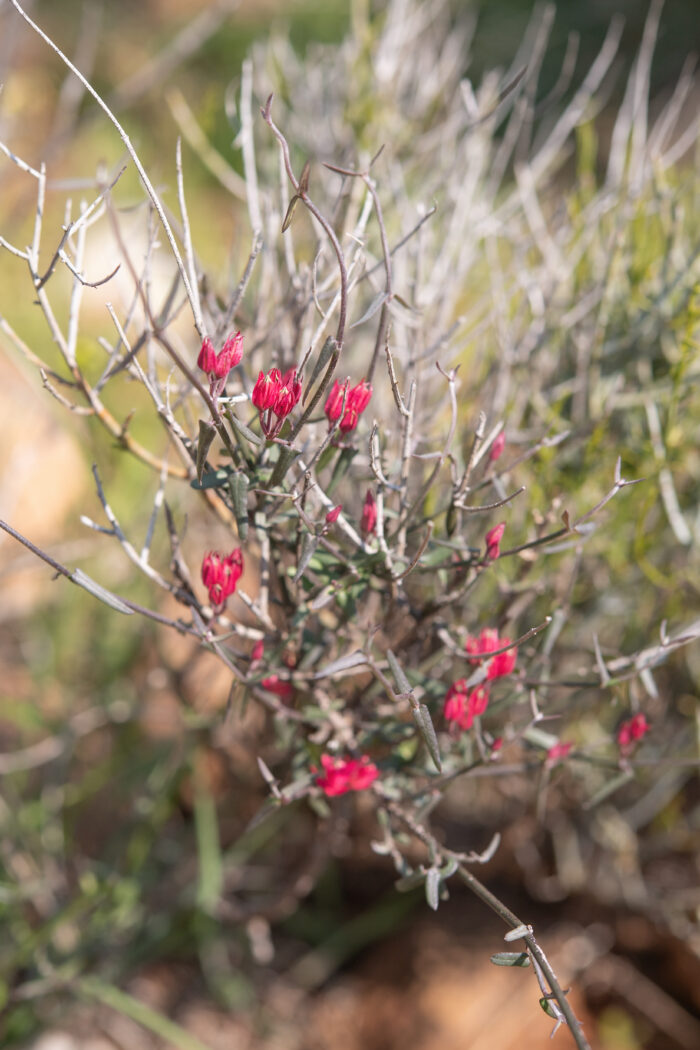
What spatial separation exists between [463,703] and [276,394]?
0.29 metres

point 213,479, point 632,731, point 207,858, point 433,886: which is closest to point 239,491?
point 213,479

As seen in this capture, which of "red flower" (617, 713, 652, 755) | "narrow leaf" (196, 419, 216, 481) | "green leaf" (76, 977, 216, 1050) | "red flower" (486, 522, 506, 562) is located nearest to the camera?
"narrow leaf" (196, 419, 216, 481)

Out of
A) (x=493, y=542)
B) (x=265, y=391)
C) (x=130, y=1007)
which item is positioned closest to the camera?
(x=265, y=391)

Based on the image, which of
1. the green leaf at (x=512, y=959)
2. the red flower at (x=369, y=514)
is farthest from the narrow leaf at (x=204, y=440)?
the green leaf at (x=512, y=959)

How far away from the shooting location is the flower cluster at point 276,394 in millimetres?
563

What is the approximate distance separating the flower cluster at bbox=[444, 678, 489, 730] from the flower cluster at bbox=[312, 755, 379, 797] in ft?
0.27

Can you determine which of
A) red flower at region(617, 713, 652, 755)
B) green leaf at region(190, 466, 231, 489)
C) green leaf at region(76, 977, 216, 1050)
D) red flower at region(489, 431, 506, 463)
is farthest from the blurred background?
green leaf at region(190, 466, 231, 489)

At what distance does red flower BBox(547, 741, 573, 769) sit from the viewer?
793 millimetres

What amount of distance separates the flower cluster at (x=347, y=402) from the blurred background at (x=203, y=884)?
481 millimetres

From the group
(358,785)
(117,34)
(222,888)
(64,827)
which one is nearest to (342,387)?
(358,785)

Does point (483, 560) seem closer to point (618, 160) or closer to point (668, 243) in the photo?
point (668, 243)

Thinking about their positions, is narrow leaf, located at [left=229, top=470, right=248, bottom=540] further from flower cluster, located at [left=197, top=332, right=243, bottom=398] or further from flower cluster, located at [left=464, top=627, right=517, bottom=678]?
flower cluster, located at [left=464, top=627, right=517, bottom=678]

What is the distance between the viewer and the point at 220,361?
0.57 metres

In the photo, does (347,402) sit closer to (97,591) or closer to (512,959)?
(97,591)
